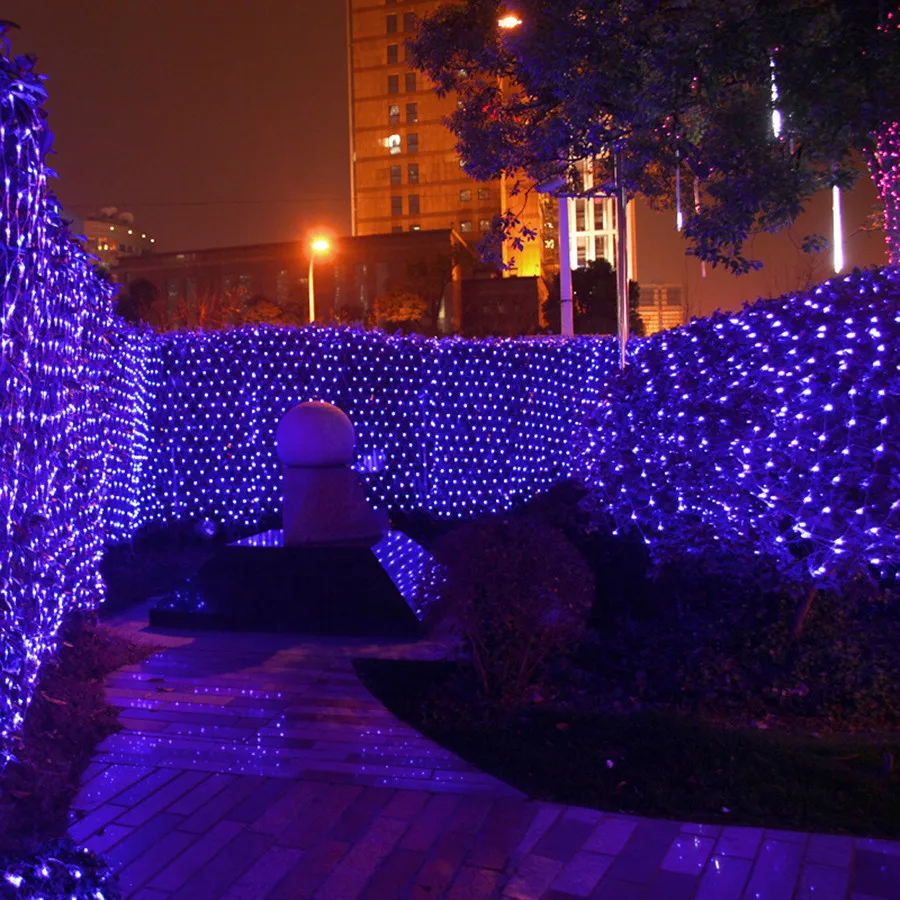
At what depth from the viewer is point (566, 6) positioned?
8750 mm

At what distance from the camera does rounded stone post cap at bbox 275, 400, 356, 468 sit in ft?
27.7

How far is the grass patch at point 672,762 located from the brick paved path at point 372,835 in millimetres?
155

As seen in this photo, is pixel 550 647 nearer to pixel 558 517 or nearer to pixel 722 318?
pixel 722 318

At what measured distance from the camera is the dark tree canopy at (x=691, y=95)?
7.80m

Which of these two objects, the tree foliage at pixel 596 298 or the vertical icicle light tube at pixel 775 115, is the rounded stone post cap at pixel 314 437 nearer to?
the vertical icicle light tube at pixel 775 115

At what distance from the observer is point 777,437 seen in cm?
541

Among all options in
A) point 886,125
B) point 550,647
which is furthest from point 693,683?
point 886,125

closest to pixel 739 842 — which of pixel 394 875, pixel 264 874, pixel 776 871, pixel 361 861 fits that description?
pixel 776 871

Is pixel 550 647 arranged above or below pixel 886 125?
below

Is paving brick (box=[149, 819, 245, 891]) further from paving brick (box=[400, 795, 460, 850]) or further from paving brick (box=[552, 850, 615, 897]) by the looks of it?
paving brick (box=[552, 850, 615, 897])

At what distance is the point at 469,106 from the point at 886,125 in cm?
522

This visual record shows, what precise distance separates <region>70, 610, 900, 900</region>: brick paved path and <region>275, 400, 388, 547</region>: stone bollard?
3.14 metres

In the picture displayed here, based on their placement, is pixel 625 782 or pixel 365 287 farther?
pixel 365 287

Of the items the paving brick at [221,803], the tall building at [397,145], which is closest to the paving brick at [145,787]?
the paving brick at [221,803]
